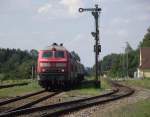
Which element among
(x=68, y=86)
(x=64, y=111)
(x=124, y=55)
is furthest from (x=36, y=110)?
(x=124, y=55)

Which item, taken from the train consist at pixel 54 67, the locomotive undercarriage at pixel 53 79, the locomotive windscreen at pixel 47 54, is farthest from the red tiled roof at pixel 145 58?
the locomotive undercarriage at pixel 53 79

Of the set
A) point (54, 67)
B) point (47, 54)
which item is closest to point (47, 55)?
point (47, 54)

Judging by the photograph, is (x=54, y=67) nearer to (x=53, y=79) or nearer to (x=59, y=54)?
(x=53, y=79)

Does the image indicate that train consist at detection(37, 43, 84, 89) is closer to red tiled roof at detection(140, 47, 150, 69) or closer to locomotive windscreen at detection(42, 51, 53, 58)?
locomotive windscreen at detection(42, 51, 53, 58)

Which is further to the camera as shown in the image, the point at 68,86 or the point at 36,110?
the point at 68,86

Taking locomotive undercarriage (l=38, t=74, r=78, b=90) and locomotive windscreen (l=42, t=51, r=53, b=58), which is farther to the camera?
locomotive windscreen (l=42, t=51, r=53, b=58)

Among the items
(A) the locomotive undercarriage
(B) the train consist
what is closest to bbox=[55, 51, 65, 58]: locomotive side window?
(B) the train consist

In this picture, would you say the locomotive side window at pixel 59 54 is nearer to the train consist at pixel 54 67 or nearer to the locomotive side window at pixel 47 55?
the train consist at pixel 54 67

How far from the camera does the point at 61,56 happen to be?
3584 centimetres

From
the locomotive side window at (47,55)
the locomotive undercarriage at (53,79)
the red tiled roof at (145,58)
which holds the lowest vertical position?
the locomotive undercarriage at (53,79)

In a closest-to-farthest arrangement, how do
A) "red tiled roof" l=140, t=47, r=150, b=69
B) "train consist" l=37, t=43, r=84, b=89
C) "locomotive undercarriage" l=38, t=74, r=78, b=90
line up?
"locomotive undercarriage" l=38, t=74, r=78, b=90
"train consist" l=37, t=43, r=84, b=89
"red tiled roof" l=140, t=47, r=150, b=69

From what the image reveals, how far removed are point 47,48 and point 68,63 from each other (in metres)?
2.17

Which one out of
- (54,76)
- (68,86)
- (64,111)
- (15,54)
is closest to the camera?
(64,111)

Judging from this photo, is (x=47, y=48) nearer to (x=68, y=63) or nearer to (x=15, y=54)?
(x=68, y=63)
